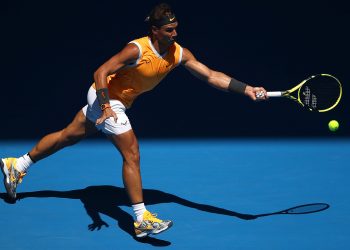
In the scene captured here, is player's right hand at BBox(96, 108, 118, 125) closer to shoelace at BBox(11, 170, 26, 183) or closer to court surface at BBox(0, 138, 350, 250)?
court surface at BBox(0, 138, 350, 250)

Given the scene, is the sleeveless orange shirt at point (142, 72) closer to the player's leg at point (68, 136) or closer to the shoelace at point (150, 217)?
the player's leg at point (68, 136)

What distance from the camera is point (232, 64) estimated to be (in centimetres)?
1061

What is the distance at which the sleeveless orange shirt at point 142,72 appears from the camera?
7020mm

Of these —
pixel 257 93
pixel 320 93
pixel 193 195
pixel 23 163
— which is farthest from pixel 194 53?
pixel 257 93

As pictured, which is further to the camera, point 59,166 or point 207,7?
point 207,7

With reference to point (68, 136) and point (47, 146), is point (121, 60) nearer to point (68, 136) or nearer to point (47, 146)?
point (68, 136)

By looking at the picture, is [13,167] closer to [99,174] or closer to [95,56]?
[99,174]

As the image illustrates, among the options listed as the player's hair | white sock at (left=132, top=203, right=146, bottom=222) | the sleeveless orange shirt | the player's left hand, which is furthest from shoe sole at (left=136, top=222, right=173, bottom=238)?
the player's hair

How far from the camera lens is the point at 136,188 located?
22.5 ft

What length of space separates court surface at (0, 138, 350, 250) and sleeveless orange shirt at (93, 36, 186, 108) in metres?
1.02

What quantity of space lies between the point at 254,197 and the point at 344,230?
3.13 ft

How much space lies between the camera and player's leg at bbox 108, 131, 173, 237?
679cm

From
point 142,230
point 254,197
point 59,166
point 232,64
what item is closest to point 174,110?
point 232,64

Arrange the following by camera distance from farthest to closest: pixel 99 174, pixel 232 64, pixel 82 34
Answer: pixel 82 34 < pixel 232 64 < pixel 99 174
